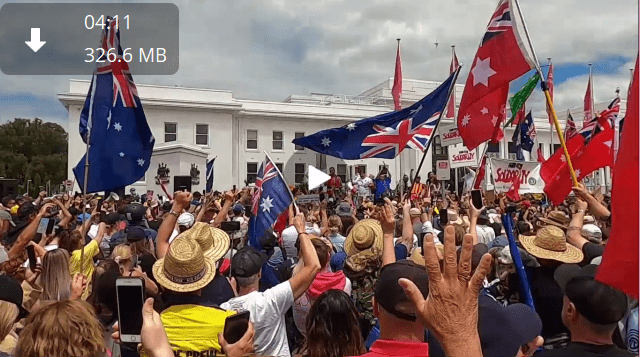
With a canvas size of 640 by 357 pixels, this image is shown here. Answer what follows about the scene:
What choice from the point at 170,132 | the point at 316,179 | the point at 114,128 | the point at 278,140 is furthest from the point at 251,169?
the point at 114,128

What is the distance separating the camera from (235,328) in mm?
2146

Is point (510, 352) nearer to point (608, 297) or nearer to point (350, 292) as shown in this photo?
point (608, 297)

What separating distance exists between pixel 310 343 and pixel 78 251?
3.10 metres

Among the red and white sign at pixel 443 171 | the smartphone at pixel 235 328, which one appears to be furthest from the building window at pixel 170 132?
the smartphone at pixel 235 328

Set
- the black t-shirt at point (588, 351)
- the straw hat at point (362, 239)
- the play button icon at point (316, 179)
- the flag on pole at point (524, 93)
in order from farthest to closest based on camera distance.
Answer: the play button icon at point (316, 179) → the flag on pole at point (524, 93) → the straw hat at point (362, 239) → the black t-shirt at point (588, 351)

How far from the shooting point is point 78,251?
16.1 feet

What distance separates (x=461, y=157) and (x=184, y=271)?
52.2 ft

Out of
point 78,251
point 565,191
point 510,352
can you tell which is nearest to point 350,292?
point 510,352

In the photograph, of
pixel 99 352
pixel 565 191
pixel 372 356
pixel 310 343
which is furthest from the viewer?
pixel 565 191

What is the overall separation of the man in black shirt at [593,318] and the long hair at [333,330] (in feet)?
3.05

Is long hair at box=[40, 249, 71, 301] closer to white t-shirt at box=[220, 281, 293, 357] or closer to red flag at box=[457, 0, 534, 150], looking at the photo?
white t-shirt at box=[220, 281, 293, 357]

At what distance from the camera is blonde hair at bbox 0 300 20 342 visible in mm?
2604

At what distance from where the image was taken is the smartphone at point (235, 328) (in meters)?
2.14

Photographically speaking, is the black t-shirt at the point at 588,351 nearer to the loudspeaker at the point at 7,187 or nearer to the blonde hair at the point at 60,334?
the blonde hair at the point at 60,334
